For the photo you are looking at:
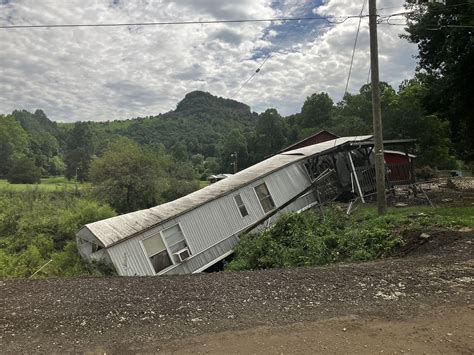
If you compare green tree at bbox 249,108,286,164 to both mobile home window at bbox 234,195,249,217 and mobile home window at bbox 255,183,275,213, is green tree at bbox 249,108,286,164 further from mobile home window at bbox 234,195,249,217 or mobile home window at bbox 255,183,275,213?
mobile home window at bbox 234,195,249,217

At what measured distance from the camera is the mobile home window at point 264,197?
14641mm

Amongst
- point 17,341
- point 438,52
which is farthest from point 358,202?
point 17,341

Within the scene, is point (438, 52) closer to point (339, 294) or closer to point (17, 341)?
point (339, 294)

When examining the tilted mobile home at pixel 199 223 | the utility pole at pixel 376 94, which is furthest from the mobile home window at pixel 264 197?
the utility pole at pixel 376 94

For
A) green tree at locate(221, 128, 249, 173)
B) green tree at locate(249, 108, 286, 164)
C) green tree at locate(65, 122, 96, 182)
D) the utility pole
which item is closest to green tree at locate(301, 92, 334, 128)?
green tree at locate(249, 108, 286, 164)

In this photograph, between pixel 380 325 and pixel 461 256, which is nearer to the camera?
pixel 380 325

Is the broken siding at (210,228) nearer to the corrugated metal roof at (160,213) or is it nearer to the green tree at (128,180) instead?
the corrugated metal roof at (160,213)

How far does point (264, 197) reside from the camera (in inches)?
581

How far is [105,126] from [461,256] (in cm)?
17601

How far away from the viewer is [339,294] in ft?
16.0

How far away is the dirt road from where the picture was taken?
148 inches

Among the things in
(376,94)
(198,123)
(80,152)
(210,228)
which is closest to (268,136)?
(198,123)

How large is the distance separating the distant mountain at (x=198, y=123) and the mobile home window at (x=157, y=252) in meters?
54.0

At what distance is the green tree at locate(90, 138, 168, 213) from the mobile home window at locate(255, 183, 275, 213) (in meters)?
18.4
